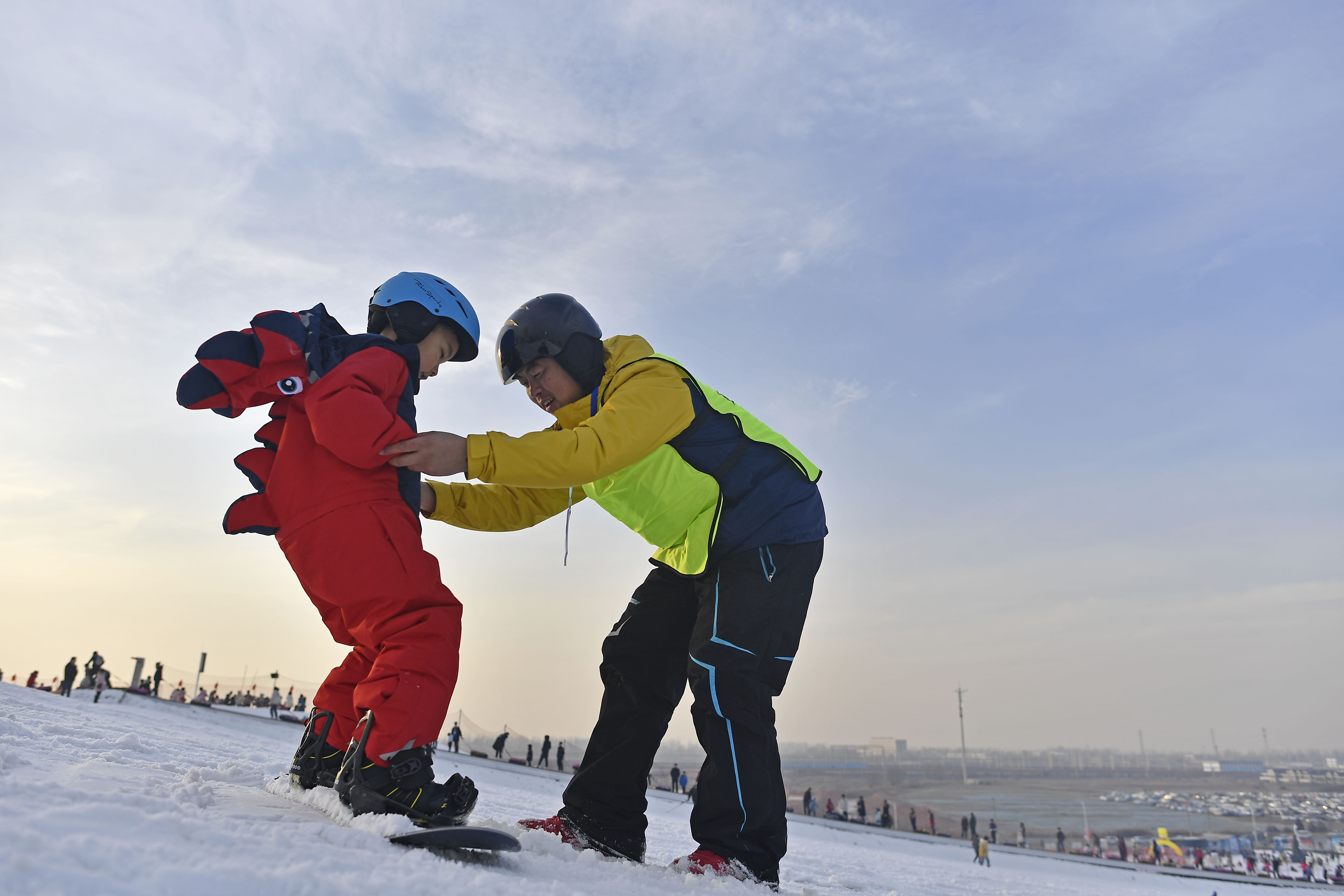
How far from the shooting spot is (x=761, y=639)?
8.76 feet

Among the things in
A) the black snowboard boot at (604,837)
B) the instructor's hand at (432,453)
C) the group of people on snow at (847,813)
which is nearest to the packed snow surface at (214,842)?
the black snowboard boot at (604,837)

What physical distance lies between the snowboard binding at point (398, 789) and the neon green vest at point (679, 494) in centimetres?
119

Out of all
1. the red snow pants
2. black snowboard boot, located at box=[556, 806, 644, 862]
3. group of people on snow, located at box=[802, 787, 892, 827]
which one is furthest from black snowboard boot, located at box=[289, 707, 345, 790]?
group of people on snow, located at box=[802, 787, 892, 827]

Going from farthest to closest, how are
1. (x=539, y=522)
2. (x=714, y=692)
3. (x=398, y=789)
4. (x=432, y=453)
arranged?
(x=539, y=522) → (x=714, y=692) → (x=432, y=453) → (x=398, y=789)

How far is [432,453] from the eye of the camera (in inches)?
88.0

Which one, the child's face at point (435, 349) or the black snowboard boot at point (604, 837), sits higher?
the child's face at point (435, 349)

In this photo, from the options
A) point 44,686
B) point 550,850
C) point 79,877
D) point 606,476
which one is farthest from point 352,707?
point 44,686

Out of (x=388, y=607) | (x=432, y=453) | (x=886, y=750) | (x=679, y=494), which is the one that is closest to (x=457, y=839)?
(x=388, y=607)

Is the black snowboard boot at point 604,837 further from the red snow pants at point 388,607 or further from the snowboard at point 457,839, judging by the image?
the snowboard at point 457,839

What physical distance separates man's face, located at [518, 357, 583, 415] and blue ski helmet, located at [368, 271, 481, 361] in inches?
12.4

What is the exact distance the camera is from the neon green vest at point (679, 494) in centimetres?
286

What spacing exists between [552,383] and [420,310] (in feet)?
2.11

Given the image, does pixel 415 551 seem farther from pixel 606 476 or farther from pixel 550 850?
pixel 550 850

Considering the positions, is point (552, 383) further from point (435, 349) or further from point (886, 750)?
point (886, 750)
